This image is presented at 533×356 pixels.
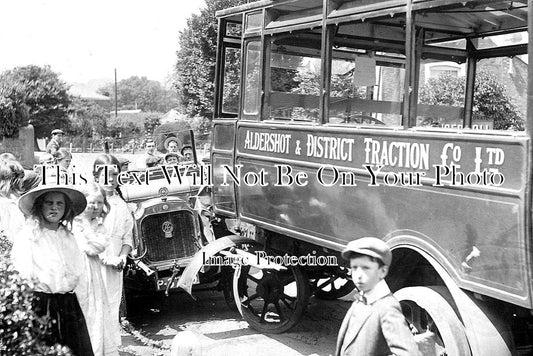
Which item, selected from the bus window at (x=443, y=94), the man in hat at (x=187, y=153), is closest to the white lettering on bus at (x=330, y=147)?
the bus window at (x=443, y=94)

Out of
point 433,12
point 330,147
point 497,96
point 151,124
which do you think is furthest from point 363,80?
point 151,124

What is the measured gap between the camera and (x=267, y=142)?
19.4 ft

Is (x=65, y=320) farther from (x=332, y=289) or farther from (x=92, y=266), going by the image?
(x=332, y=289)

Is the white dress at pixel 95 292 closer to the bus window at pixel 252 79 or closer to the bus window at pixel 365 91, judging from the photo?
the bus window at pixel 252 79

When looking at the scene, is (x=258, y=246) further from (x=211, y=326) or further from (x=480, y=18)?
(x=480, y=18)

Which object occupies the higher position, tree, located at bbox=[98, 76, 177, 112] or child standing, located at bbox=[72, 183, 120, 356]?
tree, located at bbox=[98, 76, 177, 112]

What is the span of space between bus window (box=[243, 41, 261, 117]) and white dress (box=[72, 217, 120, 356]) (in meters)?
2.00

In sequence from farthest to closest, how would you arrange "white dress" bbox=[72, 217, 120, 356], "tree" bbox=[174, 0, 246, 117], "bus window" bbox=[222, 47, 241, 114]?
"tree" bbox=[174, 0, 246, 117] < "bus window" bbox=[222, 47, 241, 114] < "white dress" bbox=[72, 217, 120, 356]

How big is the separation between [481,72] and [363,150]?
78.2 inches

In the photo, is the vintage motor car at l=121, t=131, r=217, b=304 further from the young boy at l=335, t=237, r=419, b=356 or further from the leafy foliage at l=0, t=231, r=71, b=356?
the young boy at l=335, t=237, r=419, b=356

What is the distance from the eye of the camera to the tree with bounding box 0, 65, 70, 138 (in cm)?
4375

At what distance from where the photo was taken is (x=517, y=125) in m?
6.05

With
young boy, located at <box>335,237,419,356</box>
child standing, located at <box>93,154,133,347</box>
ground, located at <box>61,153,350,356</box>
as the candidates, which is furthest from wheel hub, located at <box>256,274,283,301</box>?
young boy, located at <box>335,237,419,356</box>

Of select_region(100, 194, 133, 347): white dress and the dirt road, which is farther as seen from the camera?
the dirt road
